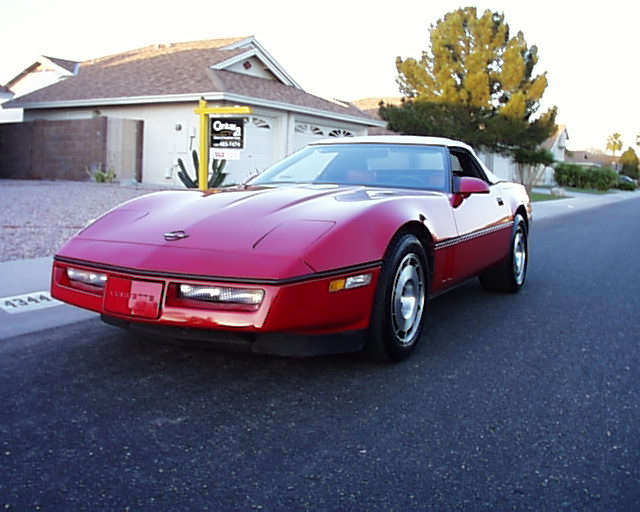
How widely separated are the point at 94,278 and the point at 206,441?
115 cm

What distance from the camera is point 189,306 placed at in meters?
3.18

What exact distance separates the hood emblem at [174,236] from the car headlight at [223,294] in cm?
35

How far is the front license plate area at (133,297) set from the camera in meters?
3.22

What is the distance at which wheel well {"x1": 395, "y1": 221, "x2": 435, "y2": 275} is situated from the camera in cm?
396

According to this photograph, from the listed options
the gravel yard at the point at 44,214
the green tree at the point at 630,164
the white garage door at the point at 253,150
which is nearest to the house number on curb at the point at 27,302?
the gravel yard at the point at 44,214

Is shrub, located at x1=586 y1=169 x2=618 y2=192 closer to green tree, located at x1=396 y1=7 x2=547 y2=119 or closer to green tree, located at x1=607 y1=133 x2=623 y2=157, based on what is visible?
green tree, located at x1=396 y1=7 x2=547 y2=119

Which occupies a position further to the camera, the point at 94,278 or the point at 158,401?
the point at 94,278

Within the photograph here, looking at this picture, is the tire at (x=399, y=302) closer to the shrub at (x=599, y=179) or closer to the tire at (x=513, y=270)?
the tire at (x=513, y=270)

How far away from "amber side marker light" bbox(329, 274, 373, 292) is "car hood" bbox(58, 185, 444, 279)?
0.16 meters

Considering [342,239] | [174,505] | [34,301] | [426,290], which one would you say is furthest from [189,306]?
[34,301]

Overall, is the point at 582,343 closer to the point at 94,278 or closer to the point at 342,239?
the point at 342,239

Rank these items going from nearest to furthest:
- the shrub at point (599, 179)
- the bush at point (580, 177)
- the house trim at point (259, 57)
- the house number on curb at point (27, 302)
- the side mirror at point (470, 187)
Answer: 1. the side mirror at point (470, 187)
2. the house number on curb at point (27, 302)
3. the house trim at point (259, 57)
4. the bush at point (580, 177)
5. the shrub at point (599, 179)

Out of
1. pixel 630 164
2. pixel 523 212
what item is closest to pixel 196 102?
pixel 523 212

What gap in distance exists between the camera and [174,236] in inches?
137
